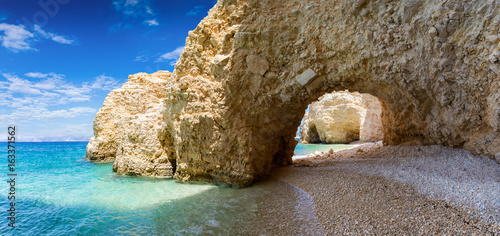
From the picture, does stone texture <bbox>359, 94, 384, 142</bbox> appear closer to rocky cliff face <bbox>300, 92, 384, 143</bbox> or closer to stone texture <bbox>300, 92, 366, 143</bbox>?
rocky cliff face <bbox>300, 92, 384, 143</bbox>

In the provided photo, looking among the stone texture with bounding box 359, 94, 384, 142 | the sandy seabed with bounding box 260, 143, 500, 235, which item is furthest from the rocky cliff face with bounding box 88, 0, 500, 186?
the stone texture with bounding box 359, 94, 384, 142

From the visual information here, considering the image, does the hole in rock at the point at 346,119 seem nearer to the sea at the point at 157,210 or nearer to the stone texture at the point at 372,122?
the stone texture at the point at 372,122

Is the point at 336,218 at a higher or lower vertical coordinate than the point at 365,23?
lower

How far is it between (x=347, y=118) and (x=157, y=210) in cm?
2834

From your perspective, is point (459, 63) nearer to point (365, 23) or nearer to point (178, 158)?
point (365, 23)

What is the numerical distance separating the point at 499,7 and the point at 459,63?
4.23 ft

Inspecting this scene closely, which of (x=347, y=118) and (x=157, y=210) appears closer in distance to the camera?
(x=157, y=210)

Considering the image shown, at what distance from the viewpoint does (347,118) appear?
29031 millimetres

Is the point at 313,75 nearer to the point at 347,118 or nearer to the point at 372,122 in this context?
the point at 372,122

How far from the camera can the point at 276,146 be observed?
31.6 ft

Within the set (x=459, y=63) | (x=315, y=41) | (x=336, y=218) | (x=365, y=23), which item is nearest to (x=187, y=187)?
(x=336, y=218)

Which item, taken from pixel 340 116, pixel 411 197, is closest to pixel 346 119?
pixel 340 116

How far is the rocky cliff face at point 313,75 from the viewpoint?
16.7 ft

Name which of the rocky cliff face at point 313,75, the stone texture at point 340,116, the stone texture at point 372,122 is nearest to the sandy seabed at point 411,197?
the rocky cliff face at point 313,75
